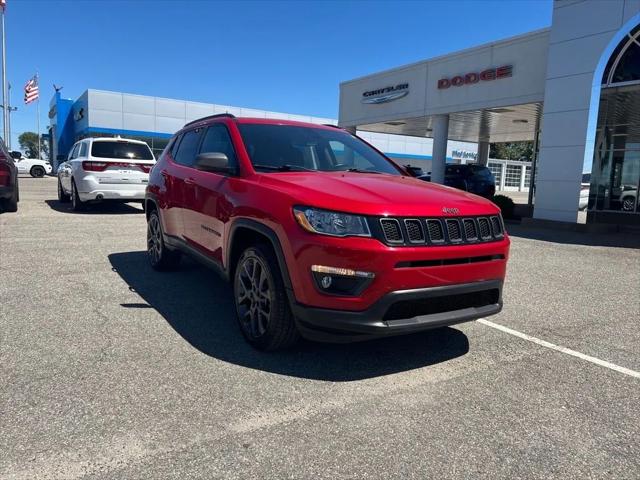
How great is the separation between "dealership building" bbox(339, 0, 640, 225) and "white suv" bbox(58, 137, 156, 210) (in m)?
10.4

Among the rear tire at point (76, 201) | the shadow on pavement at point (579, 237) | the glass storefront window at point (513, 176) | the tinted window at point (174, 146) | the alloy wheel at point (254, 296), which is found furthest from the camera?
the glass storefront window at point (513, 176)

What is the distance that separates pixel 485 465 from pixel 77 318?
3480 millimetres

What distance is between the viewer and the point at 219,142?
4609mm

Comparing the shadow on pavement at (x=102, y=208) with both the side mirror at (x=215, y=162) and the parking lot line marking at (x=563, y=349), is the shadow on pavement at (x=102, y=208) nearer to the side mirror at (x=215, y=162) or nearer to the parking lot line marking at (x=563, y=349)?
the side mirror at (x=215, y=162)

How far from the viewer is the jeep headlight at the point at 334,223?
3.01 metres

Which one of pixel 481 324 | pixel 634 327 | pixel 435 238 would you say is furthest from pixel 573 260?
pixel 435 238

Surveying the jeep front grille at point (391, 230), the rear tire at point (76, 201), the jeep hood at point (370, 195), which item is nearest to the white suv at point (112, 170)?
the rear tire at point (76, 201)

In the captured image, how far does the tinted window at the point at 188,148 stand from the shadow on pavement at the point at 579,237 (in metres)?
8.18

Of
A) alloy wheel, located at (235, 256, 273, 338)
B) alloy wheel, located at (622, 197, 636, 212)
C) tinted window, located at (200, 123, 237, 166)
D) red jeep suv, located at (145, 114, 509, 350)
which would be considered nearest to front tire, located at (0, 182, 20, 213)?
tinted window, located at (200, 123, 237, 166)

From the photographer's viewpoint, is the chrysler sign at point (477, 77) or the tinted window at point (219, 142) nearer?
the tinted window at point (219, 142)

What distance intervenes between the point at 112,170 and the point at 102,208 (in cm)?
245

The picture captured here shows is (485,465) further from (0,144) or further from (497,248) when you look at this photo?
(0,144)

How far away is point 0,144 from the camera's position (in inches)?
404

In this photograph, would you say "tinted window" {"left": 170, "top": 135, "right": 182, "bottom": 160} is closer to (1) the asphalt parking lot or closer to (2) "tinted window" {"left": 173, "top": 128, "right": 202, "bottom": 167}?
(2) "tinted window" {"left": 173, "top": 128, "right": 202, "bottom": 167}
